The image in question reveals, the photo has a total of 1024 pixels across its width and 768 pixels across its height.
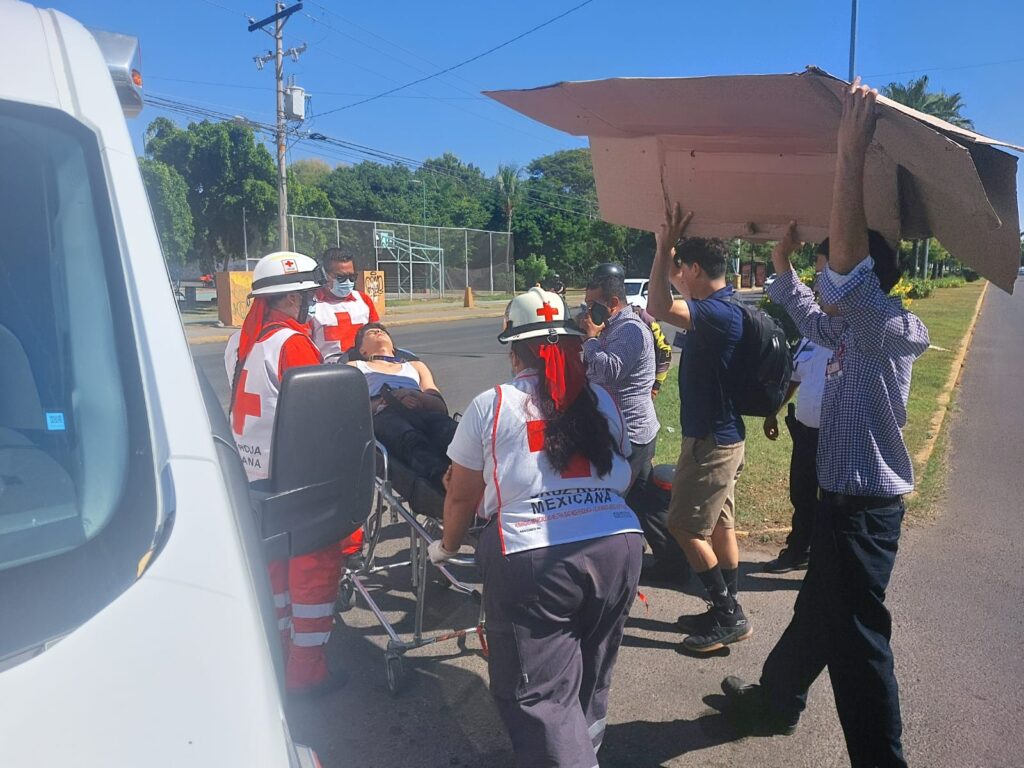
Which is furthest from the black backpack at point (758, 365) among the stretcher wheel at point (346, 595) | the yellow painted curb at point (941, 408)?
the yellow painted curb at point (941, 408)

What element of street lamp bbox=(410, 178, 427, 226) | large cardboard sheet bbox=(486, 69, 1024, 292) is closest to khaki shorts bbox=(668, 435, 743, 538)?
large cardboard sheet bbox=(486, 69, 1024, 292)

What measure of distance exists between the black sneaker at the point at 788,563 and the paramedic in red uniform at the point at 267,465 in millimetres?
2799

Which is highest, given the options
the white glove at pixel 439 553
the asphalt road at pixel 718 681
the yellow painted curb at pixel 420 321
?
the white glove at pixel 439 553

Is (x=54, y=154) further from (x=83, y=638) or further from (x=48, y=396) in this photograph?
(x=83, y=638)

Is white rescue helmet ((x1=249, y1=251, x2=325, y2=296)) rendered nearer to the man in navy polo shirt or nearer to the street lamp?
the man in navy polo shirt

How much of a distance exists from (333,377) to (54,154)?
2.33ft

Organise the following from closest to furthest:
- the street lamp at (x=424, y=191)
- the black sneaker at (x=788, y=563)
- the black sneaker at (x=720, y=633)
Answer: the black sneaker at (x=720, y=633) → the black sneaker at (x=788, y=563) → the street lamp at (x=424, y=191)

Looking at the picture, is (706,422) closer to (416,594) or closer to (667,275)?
(667,275)

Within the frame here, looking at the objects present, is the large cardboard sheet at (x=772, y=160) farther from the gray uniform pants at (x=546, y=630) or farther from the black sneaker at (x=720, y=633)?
the black sneaker at (x=720, y=633)

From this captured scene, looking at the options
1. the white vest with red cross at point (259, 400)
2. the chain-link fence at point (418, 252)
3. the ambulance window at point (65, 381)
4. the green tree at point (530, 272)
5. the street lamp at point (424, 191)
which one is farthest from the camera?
the street lamp at point (424, 191)

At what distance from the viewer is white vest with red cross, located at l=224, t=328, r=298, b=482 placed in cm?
338

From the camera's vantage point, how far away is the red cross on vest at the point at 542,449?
2.45 metres

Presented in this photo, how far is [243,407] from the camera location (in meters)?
3.45

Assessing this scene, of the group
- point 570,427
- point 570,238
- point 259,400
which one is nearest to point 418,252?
point 570,238
